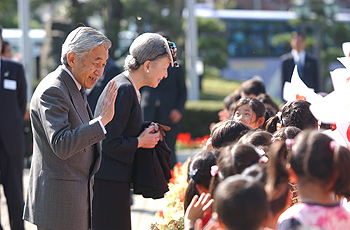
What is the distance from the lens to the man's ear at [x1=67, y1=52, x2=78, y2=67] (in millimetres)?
2571

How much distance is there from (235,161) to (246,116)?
1.61m

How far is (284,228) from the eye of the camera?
184cm

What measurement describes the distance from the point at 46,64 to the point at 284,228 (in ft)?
50.6

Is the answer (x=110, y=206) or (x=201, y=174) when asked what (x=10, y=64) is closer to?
(x=110, y=206)

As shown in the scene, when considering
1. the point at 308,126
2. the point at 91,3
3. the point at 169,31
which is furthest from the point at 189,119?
the point at 308,126

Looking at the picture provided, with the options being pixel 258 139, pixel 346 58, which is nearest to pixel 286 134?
pixel 258 139

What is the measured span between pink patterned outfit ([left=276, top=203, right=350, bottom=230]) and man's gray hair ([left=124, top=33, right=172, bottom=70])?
1.60m

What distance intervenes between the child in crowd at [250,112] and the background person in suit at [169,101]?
211cm

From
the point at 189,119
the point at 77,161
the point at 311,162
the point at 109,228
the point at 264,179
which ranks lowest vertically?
the point at 189,119

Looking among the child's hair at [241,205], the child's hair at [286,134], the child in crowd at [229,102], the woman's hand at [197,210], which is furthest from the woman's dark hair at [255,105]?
the child's hair at [241,205]

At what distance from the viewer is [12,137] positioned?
13.9ft

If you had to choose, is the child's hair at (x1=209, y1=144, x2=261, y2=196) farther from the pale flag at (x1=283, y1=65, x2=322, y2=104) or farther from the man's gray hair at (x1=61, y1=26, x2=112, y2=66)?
the pale flag at (x1=283, y1=65, x2=322, y2=104)

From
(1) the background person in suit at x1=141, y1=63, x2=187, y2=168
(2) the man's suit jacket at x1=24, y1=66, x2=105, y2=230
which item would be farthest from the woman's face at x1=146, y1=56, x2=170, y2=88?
(1) the background person in suit at x1=141, y1=63, x2=187, y2=168

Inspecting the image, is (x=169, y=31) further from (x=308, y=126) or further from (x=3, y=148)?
(x=308, y=126)
